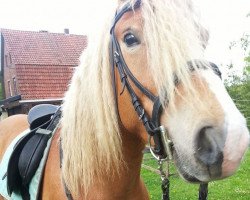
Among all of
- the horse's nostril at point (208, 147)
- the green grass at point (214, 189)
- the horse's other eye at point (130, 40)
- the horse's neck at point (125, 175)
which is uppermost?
the horse's other eye at point (130, 40)

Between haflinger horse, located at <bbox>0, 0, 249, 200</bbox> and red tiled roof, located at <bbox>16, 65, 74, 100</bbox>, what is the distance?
16493 mm

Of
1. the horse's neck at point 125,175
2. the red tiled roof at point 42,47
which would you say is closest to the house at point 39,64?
the red tiled roof at point 42,47

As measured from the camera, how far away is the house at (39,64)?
18.5 m

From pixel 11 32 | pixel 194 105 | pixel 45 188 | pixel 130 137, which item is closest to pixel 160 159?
pixel 130 137

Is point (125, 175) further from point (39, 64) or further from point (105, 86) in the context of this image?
point (39, 64)

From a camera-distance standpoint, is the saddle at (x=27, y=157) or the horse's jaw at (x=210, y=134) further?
the saddle at (x=27, y=157)

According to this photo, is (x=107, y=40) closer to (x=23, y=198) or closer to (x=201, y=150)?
(x=201, y=150)

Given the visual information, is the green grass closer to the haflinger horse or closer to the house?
the haflinger horse

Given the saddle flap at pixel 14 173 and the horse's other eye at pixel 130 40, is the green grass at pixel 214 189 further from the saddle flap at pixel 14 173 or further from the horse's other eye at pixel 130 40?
the horse's other eye at pixel 130 40

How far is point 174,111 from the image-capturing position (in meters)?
1.54

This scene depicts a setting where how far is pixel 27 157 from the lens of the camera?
269 centimetres

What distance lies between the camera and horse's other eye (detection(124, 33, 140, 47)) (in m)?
1.76

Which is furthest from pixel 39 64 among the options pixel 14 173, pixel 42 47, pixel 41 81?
pixel 14 173

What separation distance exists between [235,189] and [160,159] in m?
6.22
